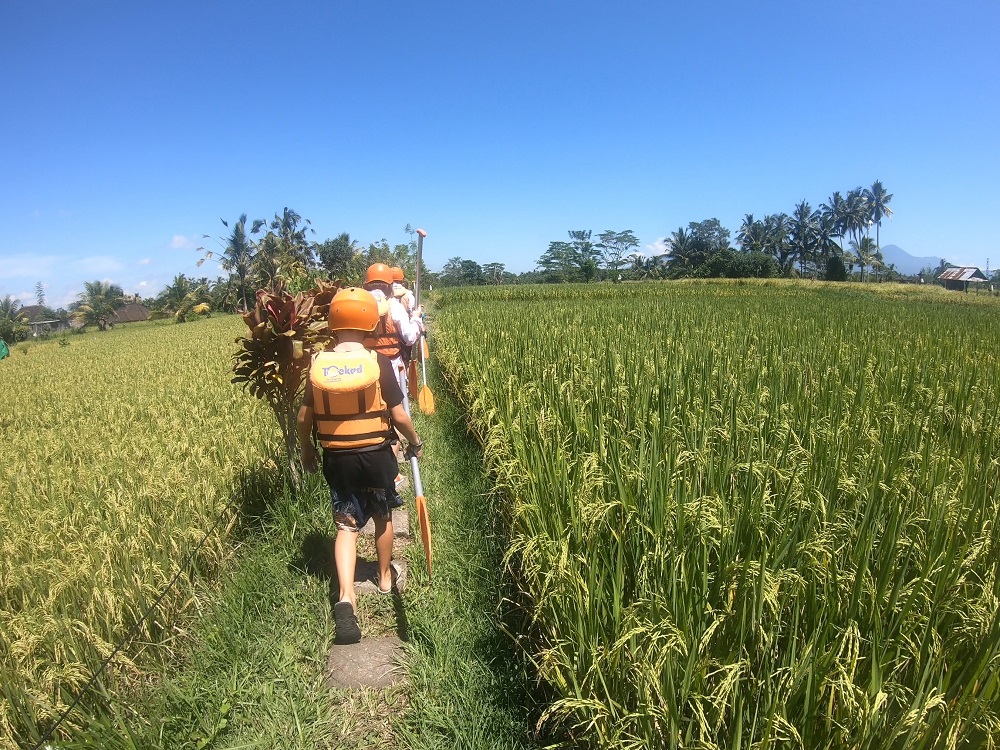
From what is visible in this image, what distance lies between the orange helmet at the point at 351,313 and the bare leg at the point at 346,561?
100 cm

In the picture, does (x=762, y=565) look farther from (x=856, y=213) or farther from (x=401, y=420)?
(x=856, y=213)

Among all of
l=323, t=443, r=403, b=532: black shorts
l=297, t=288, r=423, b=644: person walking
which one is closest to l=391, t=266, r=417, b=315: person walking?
l=297, t=288, r=423, b=644: person walking

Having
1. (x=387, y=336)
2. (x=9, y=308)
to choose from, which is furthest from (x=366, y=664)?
(x=9, y=308)

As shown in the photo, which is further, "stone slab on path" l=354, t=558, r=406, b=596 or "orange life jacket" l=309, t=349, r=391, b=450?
"stone slab on path" l=354, t=558, r=406, b=596

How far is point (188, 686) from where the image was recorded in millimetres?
2045

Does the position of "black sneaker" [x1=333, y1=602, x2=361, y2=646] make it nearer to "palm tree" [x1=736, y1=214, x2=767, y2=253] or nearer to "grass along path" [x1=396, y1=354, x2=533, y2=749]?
"grass along path" [x1=396, y1=354, x2=533, y2=749]

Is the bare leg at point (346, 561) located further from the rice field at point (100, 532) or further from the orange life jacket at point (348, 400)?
the rice field at point (100, 532)

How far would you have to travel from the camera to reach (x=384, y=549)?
108 inches

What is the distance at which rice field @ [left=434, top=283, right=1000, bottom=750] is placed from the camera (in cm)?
124

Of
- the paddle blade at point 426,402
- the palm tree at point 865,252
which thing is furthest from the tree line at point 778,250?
the paddle blade at point 426,402

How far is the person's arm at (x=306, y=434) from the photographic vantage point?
2465 mm

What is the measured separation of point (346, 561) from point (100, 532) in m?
1.17

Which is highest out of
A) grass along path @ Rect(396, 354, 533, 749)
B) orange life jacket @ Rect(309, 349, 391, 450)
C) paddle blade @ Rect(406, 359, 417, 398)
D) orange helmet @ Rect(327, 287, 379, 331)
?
orange helmet @ Rect(327, 287, 379, 331)

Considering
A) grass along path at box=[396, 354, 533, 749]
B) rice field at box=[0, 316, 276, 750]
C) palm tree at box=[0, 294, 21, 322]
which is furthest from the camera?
palm tree at box=[0, 294, 21, 322]
